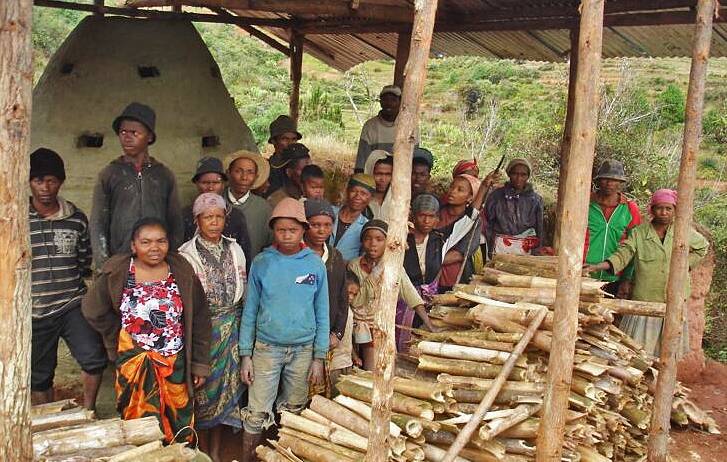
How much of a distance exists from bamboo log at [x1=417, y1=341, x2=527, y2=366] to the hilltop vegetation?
533 cm

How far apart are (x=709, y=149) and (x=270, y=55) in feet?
53.3

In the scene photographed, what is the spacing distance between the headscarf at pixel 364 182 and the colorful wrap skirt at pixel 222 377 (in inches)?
49.9

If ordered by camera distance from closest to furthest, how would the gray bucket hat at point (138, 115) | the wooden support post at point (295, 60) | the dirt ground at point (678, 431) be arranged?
1. the gray bucket hat at point (138, 115)
2. the dirt ground at point (678, 431)
3. the wooden support post at point (295, 60)

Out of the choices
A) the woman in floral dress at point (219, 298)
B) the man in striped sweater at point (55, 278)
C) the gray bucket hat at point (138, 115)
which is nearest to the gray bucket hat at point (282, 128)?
the gray bucket hat at point (138, 115)

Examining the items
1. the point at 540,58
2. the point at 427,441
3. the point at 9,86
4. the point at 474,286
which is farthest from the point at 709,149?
the point at 9,86

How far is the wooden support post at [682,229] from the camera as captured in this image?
3.87 metres

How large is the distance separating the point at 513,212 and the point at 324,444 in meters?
2.96

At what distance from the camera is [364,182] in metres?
4.77

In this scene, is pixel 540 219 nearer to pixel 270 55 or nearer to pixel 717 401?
pixel 717 401

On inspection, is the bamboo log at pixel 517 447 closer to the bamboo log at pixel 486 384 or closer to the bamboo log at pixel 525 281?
the bamboo log at pixel 486 384

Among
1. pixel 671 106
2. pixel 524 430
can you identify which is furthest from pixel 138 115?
pixel 671 106

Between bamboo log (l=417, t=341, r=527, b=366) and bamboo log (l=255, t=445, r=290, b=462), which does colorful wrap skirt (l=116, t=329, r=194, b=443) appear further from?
bamboo log (l=417, t=341, r=527, b=366)

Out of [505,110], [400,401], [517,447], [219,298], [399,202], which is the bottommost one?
[517,447]

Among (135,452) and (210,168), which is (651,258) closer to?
(210,168)
